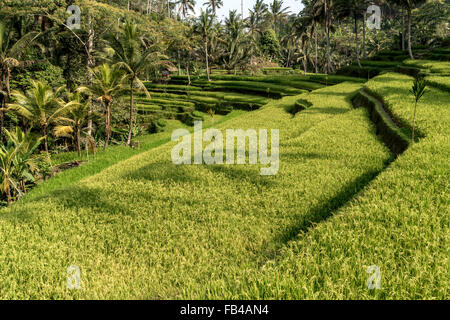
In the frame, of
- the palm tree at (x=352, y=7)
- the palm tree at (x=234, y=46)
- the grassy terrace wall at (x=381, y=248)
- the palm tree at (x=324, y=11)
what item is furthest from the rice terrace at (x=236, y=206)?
the palm tree at (x=234, y=46)

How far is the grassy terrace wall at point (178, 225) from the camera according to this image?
10.1 feet

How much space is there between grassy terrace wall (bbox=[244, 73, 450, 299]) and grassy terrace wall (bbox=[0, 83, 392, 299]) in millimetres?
275

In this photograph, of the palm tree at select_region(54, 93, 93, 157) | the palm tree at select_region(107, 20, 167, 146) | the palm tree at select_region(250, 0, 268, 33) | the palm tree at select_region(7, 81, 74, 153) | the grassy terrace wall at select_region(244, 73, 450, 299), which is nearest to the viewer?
the grassy terrace wall at select_region(244, 73, 450, 299)

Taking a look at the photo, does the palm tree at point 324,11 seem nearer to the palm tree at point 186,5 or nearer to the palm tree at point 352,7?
the palm tree at point 352,7

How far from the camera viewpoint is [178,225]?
4309 mm

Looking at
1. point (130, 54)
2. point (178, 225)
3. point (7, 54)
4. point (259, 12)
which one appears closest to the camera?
point (178, 225)

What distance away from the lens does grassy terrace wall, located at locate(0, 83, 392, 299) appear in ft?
10.1

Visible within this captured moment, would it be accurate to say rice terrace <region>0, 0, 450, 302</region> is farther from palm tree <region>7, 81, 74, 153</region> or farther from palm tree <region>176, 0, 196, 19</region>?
palm tree <region>176, 0, 196, 19</region>

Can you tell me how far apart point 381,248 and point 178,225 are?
2.79 meters

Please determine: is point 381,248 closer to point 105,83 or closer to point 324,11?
point 105,83

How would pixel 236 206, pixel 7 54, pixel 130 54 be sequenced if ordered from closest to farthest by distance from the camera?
pixel 236 206
pixel 7 54
pixel 130 54

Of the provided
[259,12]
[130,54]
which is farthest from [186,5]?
[130,54]

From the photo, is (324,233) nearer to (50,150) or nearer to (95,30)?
(50,150)

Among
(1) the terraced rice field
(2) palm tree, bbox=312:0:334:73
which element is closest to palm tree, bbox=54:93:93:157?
(1) the terraced rice field
